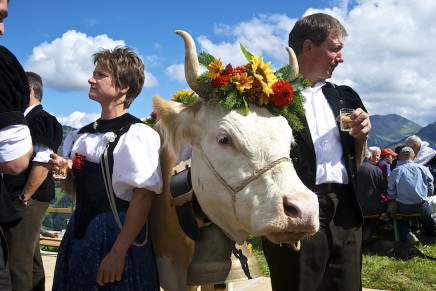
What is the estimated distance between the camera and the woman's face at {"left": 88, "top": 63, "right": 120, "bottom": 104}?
8.08 ft

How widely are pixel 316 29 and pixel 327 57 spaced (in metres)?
0.18

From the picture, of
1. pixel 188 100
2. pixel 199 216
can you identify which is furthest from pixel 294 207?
pixel 188 100

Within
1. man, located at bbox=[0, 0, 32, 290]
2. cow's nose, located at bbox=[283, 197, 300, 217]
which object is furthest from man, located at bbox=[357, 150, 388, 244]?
man, located at bbox=[0, 0, 32, 290]

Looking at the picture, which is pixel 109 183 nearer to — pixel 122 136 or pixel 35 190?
pixel 122 136

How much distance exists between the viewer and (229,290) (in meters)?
2.86

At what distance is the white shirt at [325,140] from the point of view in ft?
8.05

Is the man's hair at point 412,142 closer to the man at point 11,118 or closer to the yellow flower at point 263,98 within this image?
the yellow flower at point 263,98

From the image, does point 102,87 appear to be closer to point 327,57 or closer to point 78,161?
point 78,161

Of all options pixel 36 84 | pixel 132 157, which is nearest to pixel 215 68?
pixel 132 157

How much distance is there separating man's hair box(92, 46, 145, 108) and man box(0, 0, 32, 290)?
598mm

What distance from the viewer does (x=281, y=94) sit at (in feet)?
6.89

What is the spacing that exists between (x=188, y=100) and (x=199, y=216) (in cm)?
58

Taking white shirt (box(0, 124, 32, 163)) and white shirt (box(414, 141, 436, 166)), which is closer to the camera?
white shirt (box(0, 124, 32, 163))

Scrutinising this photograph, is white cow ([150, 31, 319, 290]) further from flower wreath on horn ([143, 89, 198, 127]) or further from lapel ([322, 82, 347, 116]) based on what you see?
lapel ([322, 82, 347, 116])
